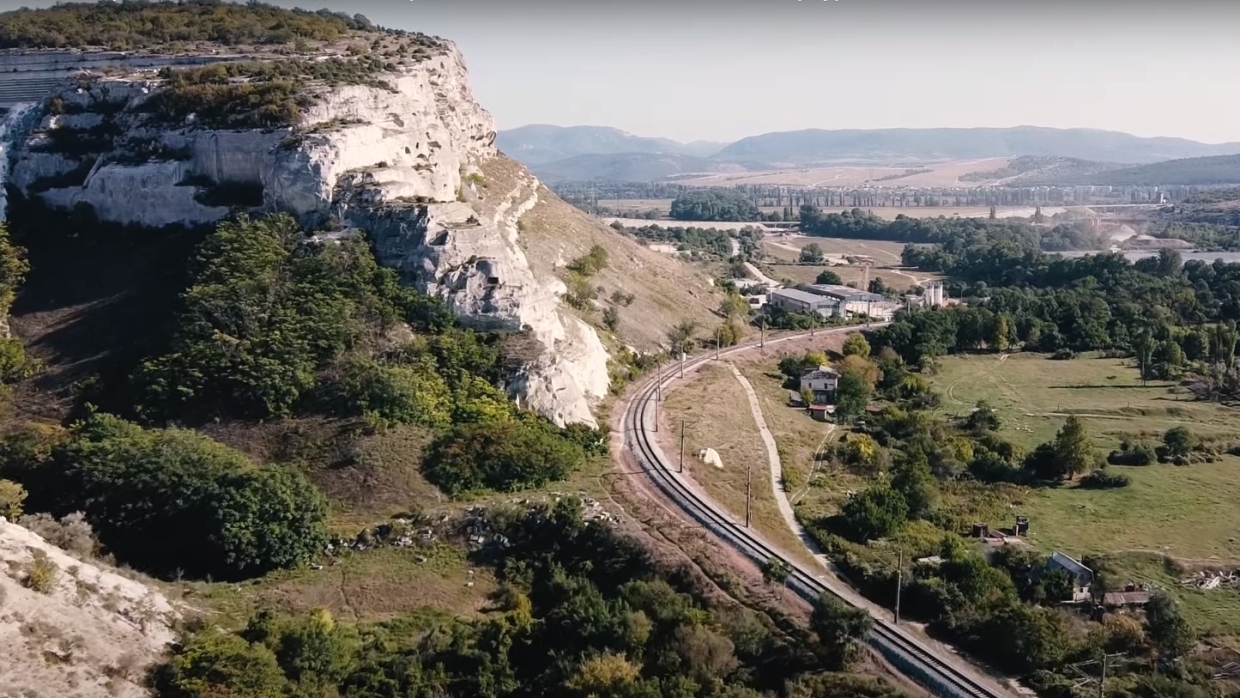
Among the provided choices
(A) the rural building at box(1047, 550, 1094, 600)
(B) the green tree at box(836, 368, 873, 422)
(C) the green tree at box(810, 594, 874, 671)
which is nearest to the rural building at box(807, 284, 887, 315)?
(B) the green tree at box(836, 368, 873, 422)

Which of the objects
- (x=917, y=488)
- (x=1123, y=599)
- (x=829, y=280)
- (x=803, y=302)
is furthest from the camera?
(x=829, y=280)

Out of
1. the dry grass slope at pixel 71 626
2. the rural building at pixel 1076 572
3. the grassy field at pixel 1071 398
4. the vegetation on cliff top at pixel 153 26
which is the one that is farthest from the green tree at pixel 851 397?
the vegetation on cliff top at pixel 153 26

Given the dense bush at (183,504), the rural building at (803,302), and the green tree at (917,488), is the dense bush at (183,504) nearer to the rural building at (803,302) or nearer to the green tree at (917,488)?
the green tree at (917,488)

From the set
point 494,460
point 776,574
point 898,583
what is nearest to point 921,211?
point 494,460

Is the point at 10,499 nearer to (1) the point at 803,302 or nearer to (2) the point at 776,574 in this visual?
(2) the point at 776,574

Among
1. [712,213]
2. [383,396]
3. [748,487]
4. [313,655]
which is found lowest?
[313,655]

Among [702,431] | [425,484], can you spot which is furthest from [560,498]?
[702,431]
